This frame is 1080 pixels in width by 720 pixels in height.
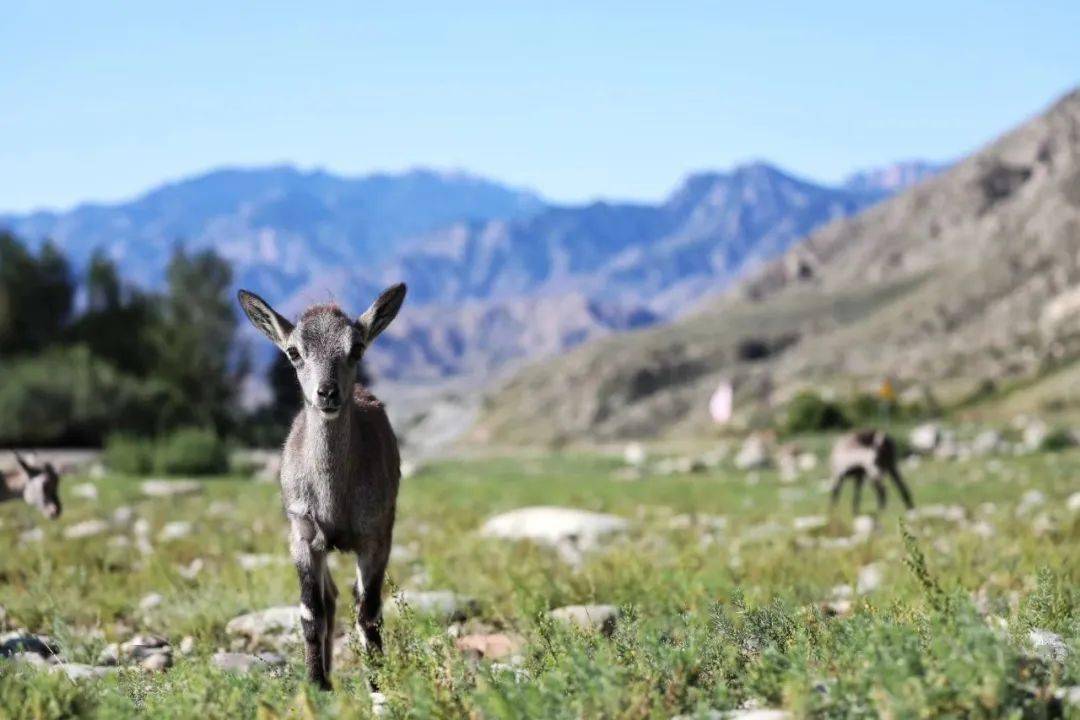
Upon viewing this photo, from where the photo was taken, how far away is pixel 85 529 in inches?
568

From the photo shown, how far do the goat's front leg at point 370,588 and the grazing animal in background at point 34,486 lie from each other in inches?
217

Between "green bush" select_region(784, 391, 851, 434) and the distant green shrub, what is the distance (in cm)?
1455

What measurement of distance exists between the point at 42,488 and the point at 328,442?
5740mm

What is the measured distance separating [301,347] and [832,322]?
370ft

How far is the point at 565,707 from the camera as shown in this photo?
457cm

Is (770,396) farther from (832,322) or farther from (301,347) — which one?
(301,347)

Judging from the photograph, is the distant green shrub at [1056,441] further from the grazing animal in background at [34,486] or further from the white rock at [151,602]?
the white rock at [151,602]

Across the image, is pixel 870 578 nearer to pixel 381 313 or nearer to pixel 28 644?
pixel 381 313

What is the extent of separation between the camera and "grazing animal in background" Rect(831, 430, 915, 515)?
16.9 meters

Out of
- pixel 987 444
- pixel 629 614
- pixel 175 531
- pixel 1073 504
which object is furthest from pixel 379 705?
pixel 987 444

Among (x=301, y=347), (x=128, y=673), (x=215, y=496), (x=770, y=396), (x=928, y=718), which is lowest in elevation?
(x=770, y=396)

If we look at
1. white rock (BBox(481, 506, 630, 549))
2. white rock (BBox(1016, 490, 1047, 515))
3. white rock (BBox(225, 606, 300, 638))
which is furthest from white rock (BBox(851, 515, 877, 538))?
white rock (BBox(225, 606, 300, 638))

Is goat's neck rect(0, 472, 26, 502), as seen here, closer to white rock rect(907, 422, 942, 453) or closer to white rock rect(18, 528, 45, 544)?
white rock rect(18, 528, 45, 544)

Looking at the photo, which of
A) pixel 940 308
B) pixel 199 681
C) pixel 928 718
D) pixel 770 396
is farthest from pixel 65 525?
pixel 940 308
